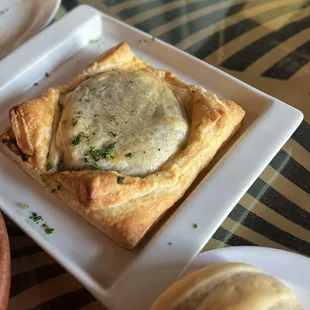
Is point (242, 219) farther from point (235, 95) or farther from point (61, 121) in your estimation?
point (61, 121)

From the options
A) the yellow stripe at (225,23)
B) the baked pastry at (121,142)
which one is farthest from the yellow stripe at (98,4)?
the baked pastry at (121,142)

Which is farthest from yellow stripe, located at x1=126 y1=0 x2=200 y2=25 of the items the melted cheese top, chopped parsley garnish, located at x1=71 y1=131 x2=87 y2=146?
chopped parsley garnish, located at x1=71 y1=131 x2=87 y2=146

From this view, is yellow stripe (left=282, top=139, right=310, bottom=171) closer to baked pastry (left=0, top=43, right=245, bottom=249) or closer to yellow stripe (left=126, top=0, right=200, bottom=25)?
baked pastry (left=0, top=43, right=245, bottom=249)

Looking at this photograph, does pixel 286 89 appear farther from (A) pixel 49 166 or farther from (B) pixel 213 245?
(A) pixel 49 166

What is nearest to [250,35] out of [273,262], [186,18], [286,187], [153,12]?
[186,18]

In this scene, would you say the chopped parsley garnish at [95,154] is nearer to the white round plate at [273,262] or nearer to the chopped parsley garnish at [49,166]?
the chopped parsley garnish at [49,166]

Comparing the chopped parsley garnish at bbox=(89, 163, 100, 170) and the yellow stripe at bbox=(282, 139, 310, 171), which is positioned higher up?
the chopped parsley garnish at bbox=(89, 163, 100, 170)
